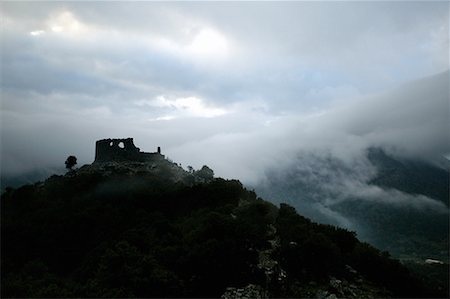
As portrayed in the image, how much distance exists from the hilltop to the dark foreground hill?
76 mm

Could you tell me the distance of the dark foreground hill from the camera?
26391 mm

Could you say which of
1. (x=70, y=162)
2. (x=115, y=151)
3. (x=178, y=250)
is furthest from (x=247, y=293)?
(x=70, y=162)

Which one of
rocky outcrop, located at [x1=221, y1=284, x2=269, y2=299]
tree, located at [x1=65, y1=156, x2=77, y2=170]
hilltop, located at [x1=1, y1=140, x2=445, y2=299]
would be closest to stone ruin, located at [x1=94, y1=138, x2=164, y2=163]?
tree, located at [x1=65, y1=156, x2=77, y2=170]

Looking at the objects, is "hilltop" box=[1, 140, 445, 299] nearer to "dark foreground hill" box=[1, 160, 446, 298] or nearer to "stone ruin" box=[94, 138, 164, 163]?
"dark foreground hill" box=[1, 160, 446, 298]

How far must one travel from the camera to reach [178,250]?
2998cm

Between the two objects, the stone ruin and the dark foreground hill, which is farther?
the stone ruin

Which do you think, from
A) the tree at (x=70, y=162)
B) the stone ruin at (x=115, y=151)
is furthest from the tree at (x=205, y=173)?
the tree at (x=70, y=162)

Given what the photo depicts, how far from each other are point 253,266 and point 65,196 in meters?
24.7

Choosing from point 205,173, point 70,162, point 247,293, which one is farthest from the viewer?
point 70,162

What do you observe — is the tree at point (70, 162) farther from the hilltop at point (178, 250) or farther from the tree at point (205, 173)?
the tree at point (205, 173)

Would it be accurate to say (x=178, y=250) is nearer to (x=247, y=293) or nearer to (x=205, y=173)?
(x=247, y=293)

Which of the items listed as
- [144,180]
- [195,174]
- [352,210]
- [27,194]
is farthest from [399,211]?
[27,194]

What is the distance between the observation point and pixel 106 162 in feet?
185

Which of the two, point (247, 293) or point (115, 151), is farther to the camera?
point (115, 151)
